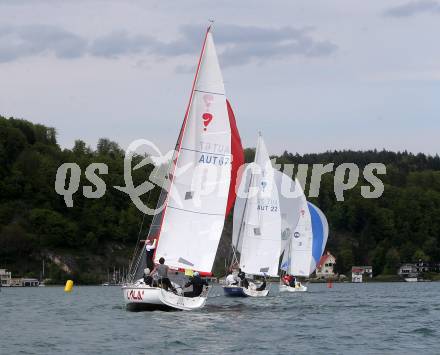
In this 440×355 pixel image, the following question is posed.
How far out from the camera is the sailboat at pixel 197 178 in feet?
129

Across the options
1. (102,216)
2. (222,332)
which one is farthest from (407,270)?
(222,332)

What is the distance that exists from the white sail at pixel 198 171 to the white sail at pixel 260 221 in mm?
24635

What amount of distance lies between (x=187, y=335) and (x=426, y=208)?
154m

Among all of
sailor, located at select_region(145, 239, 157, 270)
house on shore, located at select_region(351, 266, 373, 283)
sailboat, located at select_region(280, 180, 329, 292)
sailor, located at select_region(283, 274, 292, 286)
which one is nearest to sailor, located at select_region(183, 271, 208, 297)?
sailor, located at select_region(145, 239, 157, 270)

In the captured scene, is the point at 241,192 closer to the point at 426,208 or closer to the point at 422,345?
the point at 422,345

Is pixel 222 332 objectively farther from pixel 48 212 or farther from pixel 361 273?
pixel 361 273

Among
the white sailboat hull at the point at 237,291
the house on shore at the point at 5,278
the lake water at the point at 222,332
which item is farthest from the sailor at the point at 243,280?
the house on shore at the point at 5,278

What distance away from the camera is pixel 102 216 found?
149 m

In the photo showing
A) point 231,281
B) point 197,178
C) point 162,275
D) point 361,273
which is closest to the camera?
point 162,275

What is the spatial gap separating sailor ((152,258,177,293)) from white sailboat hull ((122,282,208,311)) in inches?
14.0

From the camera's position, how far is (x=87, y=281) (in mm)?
134625

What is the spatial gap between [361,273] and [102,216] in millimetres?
42009

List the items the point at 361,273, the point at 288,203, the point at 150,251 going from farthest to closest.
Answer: the point at 361,273 < the point at 288,203 < the point at 150,251

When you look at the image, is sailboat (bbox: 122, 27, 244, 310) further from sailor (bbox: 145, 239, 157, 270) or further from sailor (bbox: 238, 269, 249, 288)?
sailor (bbox: 238, 269, 249, 288)
